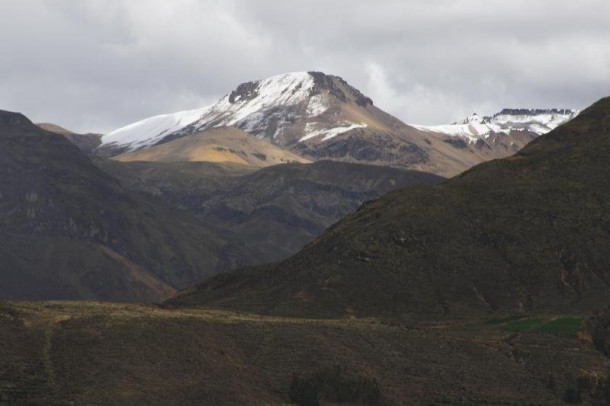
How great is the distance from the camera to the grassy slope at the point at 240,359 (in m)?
127

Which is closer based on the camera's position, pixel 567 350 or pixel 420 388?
pixel 420 388

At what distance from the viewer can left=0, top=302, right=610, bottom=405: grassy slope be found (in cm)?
12694

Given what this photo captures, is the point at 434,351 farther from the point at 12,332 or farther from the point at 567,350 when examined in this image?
the point at 12,332

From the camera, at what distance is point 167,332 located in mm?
145625

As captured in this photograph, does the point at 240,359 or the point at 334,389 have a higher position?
the point at 240,359

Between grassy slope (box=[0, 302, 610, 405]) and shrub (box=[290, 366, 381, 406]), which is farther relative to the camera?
shrub (box=[290, 366, 381, 406])

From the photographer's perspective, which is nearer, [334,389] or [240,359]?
[334,389]

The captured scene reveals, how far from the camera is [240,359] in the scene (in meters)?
144

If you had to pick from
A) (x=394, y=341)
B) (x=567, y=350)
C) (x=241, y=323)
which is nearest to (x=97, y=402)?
(x=241, y=323)

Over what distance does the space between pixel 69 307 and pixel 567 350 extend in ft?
239

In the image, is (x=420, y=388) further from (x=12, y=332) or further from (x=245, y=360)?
(x=12, y=332)

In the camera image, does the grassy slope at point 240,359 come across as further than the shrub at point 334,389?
No

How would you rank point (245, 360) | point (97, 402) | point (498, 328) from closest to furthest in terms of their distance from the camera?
point (97, 402) < point (245, 360) < point (498, 328)

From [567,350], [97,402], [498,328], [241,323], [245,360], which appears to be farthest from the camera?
[498,328]
